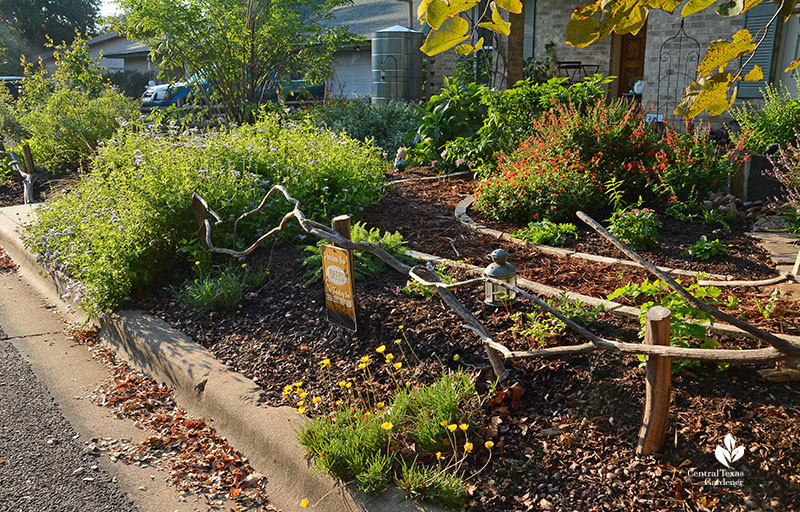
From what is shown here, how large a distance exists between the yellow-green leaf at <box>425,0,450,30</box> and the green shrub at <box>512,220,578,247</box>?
4077mm

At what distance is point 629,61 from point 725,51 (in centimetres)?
1529

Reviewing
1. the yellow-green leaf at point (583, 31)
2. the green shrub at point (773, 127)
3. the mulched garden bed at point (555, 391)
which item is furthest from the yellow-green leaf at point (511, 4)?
the green shrub at point (773, 127)

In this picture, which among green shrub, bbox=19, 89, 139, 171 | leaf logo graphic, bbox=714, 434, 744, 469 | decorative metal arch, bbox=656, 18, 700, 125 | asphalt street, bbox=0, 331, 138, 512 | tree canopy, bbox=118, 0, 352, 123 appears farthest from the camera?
decorative metal arch, bbox=656, 18, 700, 125

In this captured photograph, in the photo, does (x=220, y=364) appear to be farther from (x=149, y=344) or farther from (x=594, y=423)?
(x=594, y=423)

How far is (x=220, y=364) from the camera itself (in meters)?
4.33

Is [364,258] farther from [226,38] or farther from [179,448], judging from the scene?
[226,38]

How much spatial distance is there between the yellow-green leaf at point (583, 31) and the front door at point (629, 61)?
15.0 m

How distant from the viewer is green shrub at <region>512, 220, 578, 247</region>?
5.61 metres

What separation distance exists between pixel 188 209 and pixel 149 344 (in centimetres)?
147

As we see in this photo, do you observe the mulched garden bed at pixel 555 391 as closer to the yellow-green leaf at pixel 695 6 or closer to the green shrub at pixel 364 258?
the green shrub at pixel 364 258

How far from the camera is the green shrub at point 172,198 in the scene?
5539 mm

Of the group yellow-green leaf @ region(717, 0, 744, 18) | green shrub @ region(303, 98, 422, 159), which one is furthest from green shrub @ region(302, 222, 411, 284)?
green shrub @ region(303, 98, 422, 159)

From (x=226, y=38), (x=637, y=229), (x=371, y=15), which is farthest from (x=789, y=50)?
(x=371, y=15)

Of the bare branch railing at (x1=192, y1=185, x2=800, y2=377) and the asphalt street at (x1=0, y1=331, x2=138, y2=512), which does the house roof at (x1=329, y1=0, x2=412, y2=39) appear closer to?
the asphalt street at (x1=0, y1=331, x2=138, y2=512)
